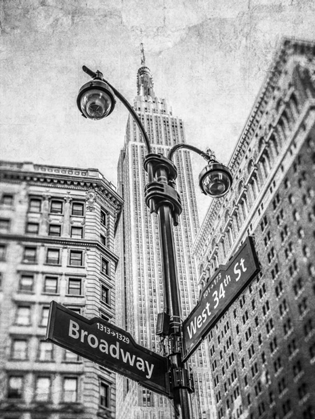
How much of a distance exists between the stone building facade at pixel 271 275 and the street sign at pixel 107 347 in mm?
48707

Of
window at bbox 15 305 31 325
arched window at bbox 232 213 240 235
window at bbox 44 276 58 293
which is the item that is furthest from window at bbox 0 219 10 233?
arched window at bbox 232 213 240 235

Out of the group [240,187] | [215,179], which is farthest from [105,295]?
[240,187]

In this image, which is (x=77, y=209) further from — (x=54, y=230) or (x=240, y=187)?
(x=240, y=187)

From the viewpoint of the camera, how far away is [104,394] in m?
31.4

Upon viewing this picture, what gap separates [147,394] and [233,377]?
5186 cm

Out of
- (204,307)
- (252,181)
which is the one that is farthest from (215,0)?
(252,181)

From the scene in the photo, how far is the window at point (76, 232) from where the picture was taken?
40844 millimetres

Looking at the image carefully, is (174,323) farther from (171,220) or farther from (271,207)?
(271,207)

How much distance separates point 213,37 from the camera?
14.2 meters

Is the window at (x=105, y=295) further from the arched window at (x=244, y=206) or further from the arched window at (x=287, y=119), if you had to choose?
the arched window at (x=244, y=206)

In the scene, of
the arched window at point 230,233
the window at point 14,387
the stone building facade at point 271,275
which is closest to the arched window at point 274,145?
the stone building facade at point 271,275

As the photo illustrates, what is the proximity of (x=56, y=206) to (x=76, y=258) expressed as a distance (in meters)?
5.12

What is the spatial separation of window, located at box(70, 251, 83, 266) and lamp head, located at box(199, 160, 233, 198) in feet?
99.0

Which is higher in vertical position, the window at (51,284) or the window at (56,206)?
the window at (56,206)
